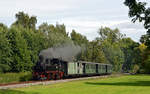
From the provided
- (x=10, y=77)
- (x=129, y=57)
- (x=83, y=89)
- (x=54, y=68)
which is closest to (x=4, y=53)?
(x=10, y=77)

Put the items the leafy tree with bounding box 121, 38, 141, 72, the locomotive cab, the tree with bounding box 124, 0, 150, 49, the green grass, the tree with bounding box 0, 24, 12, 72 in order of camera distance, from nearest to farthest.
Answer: the tree with bounding box 124, 0, 150, 49 → the locomotive cab → the green grass → the tree with bounding box 0, 24, 12, 72 → the leafy tree with bounding box 121, 38, 141, 72

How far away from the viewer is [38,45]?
6975 centimetres

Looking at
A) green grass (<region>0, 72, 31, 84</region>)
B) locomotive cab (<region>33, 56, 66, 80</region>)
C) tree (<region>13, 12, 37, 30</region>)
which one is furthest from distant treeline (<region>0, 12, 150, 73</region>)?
locomotive cab (<region>33, 56, 66, 80</region>)

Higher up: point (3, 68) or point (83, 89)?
point (3, 68)

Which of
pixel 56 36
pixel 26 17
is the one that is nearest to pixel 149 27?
pixel 56 36

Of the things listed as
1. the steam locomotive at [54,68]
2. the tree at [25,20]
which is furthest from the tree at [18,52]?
the tree at [25,20]

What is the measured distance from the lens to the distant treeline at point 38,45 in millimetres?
58250

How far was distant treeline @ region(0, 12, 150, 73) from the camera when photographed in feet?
191

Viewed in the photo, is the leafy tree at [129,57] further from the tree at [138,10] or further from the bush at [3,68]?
the tree at [138,10]

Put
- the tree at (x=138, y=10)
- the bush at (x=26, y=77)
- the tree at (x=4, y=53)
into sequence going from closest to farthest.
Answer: the tree at (x=138, y=10), the bush at (x=26, y=77), the tree at (x=4, y=53)

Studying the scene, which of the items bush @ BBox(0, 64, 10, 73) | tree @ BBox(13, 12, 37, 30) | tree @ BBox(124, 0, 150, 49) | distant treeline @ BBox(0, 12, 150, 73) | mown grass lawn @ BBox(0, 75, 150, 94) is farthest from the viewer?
tree @ BBox(13, 12, 37, 30)

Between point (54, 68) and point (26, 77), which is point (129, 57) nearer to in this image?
point (26, 77)

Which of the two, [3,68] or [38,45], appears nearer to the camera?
[3,68]

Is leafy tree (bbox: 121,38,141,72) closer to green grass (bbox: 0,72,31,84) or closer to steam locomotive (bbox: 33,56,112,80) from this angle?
steam locomotive (bbox: 33,56,112,80)
